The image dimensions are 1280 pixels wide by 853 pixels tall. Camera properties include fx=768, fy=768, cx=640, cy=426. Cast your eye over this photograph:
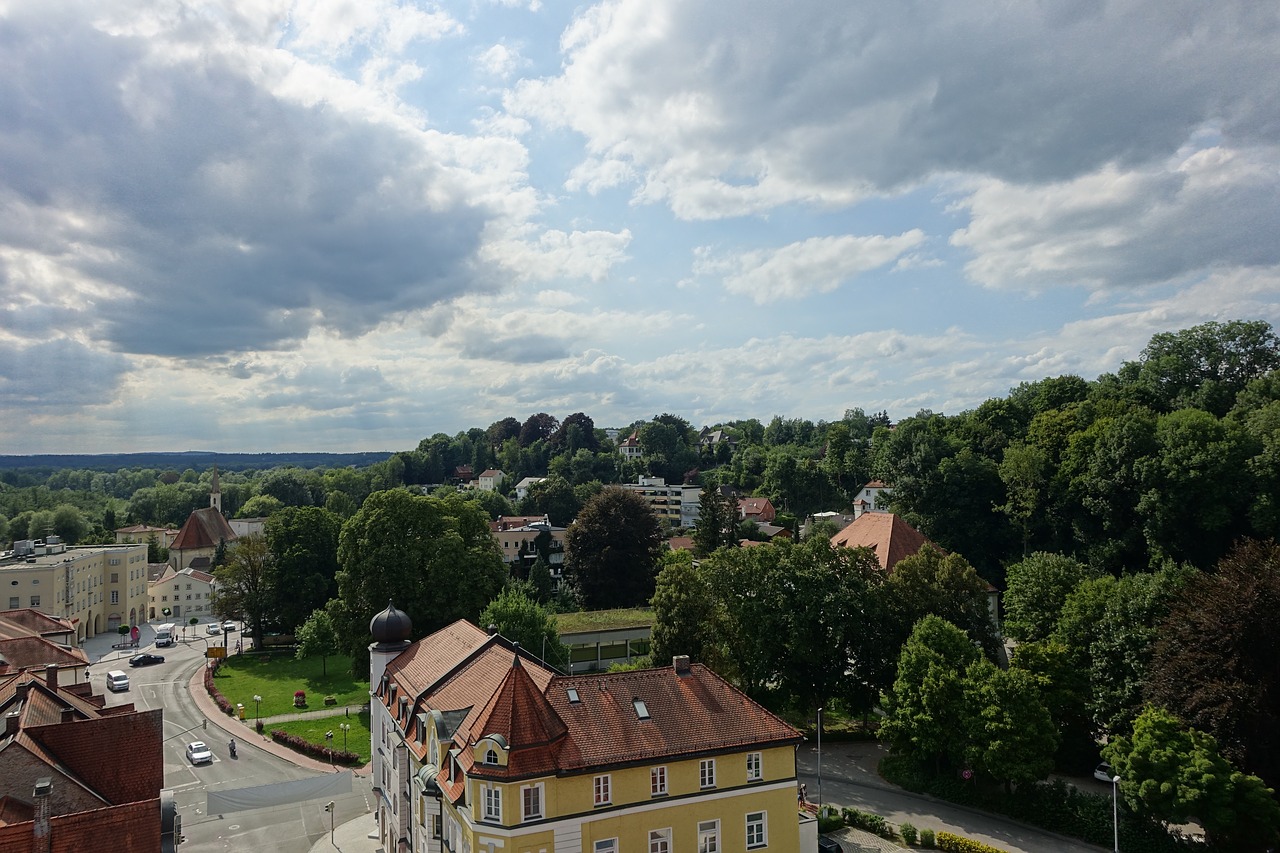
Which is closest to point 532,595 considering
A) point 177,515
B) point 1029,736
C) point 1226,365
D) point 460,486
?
point 1029,736

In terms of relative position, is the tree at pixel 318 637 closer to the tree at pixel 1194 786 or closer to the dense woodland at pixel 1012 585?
the dense woodland at pixel 1012 585

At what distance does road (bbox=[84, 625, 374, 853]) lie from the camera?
29.8 meters

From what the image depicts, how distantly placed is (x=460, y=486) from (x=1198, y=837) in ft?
442

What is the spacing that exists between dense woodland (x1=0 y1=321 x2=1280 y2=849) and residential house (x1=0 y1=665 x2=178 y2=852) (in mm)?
21989

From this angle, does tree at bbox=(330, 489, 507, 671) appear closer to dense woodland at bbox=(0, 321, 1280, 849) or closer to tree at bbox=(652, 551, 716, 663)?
dense woodland at bbox=(0, 321, 1280, 849)

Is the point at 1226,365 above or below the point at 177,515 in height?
above

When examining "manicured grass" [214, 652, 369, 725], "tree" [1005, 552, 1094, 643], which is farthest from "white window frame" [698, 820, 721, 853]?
"manicured grass" [214, 652, 369, 725]

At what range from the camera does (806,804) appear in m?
26.4

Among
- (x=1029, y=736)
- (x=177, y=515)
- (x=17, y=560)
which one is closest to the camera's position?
(x=1029, y=736)

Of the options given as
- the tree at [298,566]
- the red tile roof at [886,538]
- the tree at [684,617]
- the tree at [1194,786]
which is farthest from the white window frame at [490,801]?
the tree at [298,566]

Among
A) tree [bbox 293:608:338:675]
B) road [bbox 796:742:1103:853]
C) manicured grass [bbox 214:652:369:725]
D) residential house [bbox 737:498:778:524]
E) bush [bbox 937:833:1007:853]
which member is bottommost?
manicured grass [bbox 214:652:369:725]

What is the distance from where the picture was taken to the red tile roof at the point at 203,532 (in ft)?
329

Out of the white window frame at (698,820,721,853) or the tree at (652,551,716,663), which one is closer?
the white window frame at (698,820,721,853)

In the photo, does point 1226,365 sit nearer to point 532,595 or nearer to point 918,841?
point 918,841
